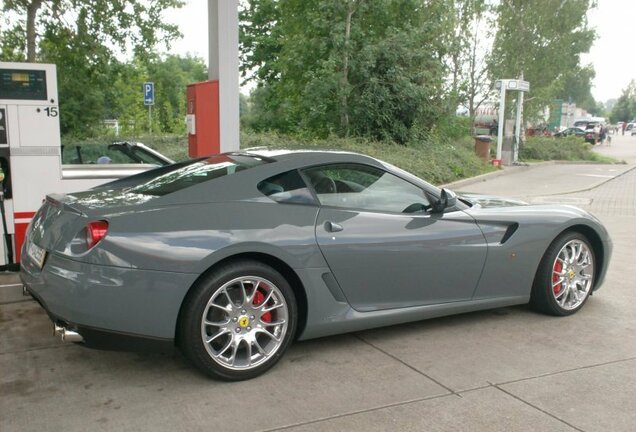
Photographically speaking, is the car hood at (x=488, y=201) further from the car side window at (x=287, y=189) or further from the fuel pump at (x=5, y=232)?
the fuel pump at (x=5, y=232)

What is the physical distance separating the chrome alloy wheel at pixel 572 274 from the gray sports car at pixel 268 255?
0.03 meters

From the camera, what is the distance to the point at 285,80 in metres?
19.4

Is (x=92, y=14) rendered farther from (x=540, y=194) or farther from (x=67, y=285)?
(x=67, y=285)

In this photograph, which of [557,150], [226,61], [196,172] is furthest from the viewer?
[557,150]

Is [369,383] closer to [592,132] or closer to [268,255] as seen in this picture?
[268,255]

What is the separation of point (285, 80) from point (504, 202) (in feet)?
50.3

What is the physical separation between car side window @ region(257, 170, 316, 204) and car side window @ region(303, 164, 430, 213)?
0.28 feet

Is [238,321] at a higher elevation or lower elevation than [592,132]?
lower

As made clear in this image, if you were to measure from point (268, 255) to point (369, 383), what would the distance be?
3.22 feet

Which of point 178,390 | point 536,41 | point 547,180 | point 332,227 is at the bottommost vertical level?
point 178,390

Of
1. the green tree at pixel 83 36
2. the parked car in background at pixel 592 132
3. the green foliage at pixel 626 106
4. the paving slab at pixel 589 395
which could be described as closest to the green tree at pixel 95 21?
the green tree at pixel 83 36

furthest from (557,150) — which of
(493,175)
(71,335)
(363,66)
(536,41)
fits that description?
(71,335)

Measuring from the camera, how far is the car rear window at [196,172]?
375cm

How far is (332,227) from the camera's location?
12.3ft
